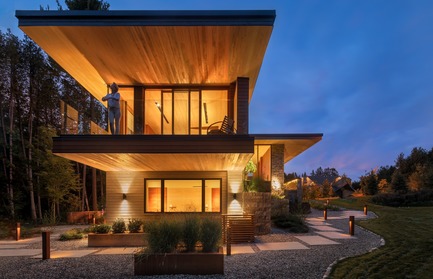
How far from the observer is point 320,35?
478ft

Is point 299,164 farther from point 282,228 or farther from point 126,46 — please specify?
point 126,46

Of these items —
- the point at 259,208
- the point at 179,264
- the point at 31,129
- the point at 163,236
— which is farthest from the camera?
the point at 31,129

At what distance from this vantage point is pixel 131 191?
1212 centimetres

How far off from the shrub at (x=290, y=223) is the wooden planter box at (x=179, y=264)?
254 inches

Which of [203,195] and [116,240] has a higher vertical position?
[203,195]

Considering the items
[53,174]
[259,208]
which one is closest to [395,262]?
[259,208]

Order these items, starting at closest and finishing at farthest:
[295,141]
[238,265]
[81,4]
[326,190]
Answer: [238,265], [295,141], [81,4], [326,190]

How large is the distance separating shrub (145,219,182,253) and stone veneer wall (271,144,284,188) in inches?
423

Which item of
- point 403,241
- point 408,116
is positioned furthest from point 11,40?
point 408,116

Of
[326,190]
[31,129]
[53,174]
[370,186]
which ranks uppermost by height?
[31,129]

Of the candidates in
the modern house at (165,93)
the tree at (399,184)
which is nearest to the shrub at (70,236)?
the modern house at (165,93)

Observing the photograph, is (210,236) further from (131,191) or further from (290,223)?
(290,223)

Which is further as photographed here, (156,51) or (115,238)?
(115,238)

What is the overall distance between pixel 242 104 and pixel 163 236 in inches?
217
